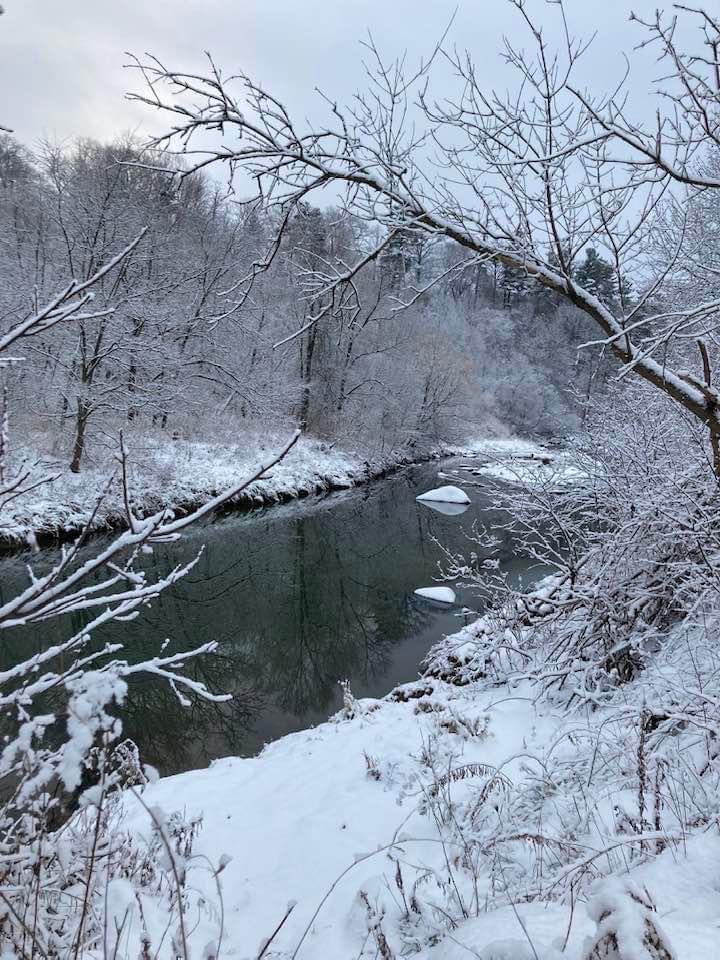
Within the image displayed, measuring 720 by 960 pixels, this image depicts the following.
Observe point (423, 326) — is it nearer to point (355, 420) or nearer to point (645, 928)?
point (355, 420)

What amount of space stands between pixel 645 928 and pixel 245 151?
285cm

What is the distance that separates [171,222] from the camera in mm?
17625

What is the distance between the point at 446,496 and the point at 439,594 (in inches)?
336

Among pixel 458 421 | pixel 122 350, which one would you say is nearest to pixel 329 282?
pixel 122 350

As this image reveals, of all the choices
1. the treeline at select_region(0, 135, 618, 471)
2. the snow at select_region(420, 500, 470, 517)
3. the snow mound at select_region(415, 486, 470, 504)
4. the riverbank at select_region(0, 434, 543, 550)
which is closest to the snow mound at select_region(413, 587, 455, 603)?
the riverbank at select_region(0, 434, 543, 550)

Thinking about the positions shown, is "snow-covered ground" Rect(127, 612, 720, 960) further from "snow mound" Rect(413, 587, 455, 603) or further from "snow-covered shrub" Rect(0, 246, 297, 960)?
"snow mound" Rect(413, 587, 455, 603)

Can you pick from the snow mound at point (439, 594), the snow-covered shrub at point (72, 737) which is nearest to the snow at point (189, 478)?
the snow mound at point (439, 594)

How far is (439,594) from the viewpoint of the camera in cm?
1138

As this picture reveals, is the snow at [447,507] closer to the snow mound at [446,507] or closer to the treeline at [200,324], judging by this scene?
the snow mound at [446,507]

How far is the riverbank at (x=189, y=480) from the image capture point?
12.5m

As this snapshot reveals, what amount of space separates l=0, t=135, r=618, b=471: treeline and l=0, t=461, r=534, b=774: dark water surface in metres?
3.11

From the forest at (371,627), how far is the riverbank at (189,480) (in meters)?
0.14

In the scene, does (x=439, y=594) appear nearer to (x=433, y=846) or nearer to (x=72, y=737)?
(x=433, y=846)

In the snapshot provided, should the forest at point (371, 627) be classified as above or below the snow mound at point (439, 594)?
above
